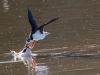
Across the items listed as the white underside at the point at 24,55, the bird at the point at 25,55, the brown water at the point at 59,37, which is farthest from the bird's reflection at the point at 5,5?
the white underside at the point at 24,55

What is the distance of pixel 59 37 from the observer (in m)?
15.4

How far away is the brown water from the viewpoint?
11492 mm

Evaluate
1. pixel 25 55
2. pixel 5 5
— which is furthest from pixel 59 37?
pixel 5 5

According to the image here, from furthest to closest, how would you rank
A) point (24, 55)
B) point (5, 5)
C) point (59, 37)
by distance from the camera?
point (5, 5) → point (59, 37) → point (24, 55)

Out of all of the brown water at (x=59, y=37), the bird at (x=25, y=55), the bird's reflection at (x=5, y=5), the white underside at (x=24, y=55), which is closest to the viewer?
the brown water at (x=59, y=37)

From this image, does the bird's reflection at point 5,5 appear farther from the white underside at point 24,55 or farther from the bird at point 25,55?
the white underside at point 24,55

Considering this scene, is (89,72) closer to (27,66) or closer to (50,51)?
(27,66)

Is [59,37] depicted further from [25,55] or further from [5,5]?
[5,5]

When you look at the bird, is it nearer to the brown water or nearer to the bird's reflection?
the brown water

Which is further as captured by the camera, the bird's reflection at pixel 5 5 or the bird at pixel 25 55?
the bird's reflection at pixel 5 5

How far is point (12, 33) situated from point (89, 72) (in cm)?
644

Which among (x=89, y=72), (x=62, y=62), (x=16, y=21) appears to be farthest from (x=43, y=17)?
(x=89, y=72)

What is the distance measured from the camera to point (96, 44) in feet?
45.5

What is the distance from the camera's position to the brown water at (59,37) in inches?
452
